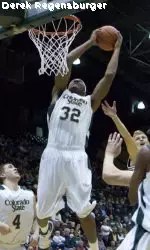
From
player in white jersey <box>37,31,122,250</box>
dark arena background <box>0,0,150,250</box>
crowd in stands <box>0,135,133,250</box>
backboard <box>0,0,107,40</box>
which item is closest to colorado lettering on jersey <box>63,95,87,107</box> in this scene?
player in white jersey <box>37,31,122,250</box>

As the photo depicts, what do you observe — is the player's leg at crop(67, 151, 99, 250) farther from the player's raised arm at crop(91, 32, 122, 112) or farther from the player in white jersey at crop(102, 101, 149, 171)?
the player in white jersey at crop(102, 101, 149, 171)

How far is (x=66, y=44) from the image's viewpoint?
6352 millimetres

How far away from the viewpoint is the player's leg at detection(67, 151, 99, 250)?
5.30 metres

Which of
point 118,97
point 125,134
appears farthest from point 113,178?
point 118,97

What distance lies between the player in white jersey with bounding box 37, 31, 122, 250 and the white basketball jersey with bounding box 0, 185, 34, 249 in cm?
36

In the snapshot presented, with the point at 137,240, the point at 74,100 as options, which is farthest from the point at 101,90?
the point at 137,240

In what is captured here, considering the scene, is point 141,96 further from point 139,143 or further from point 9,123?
point 139,143

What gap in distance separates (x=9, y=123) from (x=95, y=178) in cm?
353

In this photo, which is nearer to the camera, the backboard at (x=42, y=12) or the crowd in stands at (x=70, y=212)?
the backboard at (x=42, y=12)

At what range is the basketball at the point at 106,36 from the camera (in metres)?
5.52

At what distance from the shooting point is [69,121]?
18.1ft

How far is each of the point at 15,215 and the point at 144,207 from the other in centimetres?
303

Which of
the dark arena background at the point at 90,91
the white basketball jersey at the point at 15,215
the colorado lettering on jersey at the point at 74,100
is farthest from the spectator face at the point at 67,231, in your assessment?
the colorado lettering on jersey at the point at 74,100

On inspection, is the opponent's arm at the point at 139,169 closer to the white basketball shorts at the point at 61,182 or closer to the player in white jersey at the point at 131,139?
the player in white jersey at the point at 131,139
